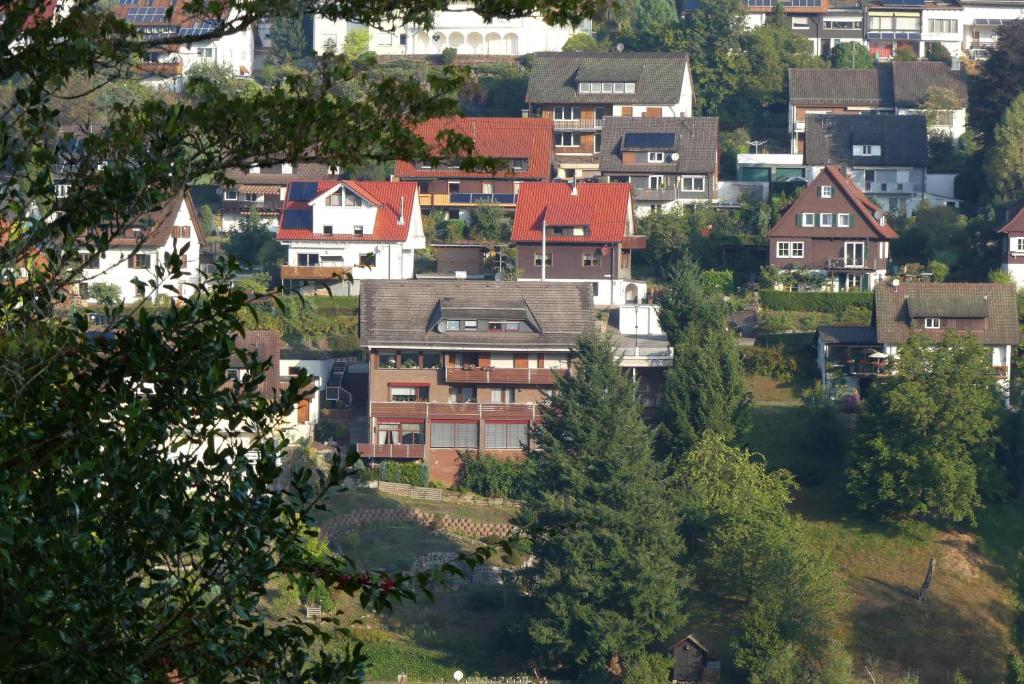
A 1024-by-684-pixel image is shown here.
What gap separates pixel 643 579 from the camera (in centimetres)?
5222

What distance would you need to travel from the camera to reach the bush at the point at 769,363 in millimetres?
67000

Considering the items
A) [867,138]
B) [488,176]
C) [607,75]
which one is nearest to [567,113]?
[607,75]

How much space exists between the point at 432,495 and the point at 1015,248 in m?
28.1

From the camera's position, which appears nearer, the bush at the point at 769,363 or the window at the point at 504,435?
the window at the point at 504,435

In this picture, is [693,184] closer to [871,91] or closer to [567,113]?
[567,113]

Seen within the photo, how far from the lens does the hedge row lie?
237 ft

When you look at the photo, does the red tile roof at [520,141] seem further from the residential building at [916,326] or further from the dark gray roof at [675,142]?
the residential building at [916,326]

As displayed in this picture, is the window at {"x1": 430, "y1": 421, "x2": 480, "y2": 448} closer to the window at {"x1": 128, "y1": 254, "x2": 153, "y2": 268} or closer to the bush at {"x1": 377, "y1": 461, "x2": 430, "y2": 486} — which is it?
the bush at {"x1": 377, "y1": 461, "x2": 430, "y2": 486}

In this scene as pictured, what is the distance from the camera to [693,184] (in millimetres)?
86688

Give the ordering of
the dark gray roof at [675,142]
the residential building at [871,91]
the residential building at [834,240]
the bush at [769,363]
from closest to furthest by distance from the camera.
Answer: the bush at [769,363], the residential building at [834,240], the dark gray roof at [675,142], the residential building at [871,91]

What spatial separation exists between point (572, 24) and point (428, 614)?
126ft

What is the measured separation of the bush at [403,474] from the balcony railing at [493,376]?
379cm

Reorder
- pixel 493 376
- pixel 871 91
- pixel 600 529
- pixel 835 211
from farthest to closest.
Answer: pixel 871 91, pixel 835 211, pixel 493 376, pixel 600 529

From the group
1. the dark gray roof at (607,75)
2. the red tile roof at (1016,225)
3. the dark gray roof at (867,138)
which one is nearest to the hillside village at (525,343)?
the dark gray roof at (867,138)
